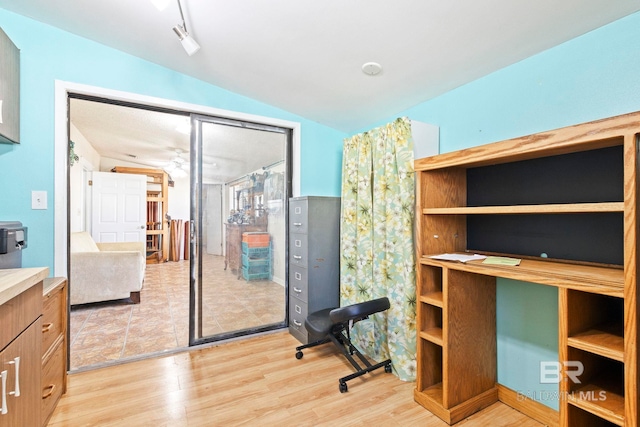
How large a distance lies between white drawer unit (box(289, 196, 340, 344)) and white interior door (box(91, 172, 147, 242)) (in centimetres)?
431

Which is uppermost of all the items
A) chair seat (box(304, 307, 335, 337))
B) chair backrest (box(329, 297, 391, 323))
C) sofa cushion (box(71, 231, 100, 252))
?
sofa cushion (box(71, 231, 100, 252))

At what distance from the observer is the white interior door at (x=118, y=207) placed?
5.20 metres

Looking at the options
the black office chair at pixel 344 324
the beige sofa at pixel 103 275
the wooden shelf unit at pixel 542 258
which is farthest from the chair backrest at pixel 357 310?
the beige sofa at pixel 103 275

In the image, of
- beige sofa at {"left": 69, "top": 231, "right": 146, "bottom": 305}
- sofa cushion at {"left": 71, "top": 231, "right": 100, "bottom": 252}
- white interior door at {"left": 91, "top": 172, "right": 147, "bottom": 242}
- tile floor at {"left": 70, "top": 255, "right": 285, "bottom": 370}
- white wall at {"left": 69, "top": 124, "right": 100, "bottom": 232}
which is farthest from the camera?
white interior door at {"left": 91, "top": 172, "right": 147, "bottom": 242}

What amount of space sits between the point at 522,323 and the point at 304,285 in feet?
5.32

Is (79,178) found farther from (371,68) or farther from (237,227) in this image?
(371,68)

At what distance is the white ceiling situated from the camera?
4.57ft

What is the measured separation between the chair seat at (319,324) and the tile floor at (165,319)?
0.75 meters

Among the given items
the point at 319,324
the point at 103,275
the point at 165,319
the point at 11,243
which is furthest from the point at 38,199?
the point at 319,324

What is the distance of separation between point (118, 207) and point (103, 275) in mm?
2477

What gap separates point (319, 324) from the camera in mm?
2164

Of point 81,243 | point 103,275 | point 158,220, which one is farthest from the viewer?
point 158,220

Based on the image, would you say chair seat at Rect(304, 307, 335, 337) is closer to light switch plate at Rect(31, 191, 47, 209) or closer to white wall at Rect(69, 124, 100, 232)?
light switch plate at Rect(31, 191, 47, 209)

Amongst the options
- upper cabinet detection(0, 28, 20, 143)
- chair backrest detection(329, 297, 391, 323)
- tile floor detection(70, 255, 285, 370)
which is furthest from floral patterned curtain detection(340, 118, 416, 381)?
upper cabinet detection(0, 28, 20, 143)
